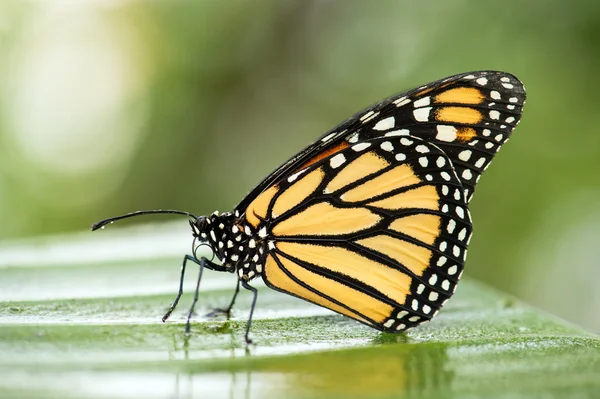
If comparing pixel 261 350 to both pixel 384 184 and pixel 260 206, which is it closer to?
pixel 260 206

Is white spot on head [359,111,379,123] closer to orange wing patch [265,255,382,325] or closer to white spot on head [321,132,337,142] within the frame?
white spot on head [321,132,337,142]

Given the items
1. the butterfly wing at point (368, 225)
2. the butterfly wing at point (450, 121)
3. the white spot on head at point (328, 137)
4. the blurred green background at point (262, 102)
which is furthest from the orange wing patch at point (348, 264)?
the blurred green background at point (262, 102)

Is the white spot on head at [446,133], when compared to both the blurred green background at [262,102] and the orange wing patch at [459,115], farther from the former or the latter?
the blurred green background at [262,102]

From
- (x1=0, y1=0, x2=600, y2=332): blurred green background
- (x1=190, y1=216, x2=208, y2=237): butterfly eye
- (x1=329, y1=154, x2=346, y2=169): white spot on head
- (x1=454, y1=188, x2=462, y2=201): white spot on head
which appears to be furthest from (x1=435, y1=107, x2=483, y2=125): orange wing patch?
(x1=0, y1=0, x2=600, y2=332): blurred green background

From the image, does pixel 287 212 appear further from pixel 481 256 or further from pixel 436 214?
pixel 481 256

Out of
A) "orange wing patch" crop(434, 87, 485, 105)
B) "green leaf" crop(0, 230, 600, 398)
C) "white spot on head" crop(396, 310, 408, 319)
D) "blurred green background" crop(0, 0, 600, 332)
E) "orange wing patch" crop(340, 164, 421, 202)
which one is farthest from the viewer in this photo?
"blurred green background" crop(0, 0, 600, 332)

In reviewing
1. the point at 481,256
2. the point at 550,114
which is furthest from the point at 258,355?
the point at 481,256

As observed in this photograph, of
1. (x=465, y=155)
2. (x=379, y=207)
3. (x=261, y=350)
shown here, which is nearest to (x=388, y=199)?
(x=379, y=207)
